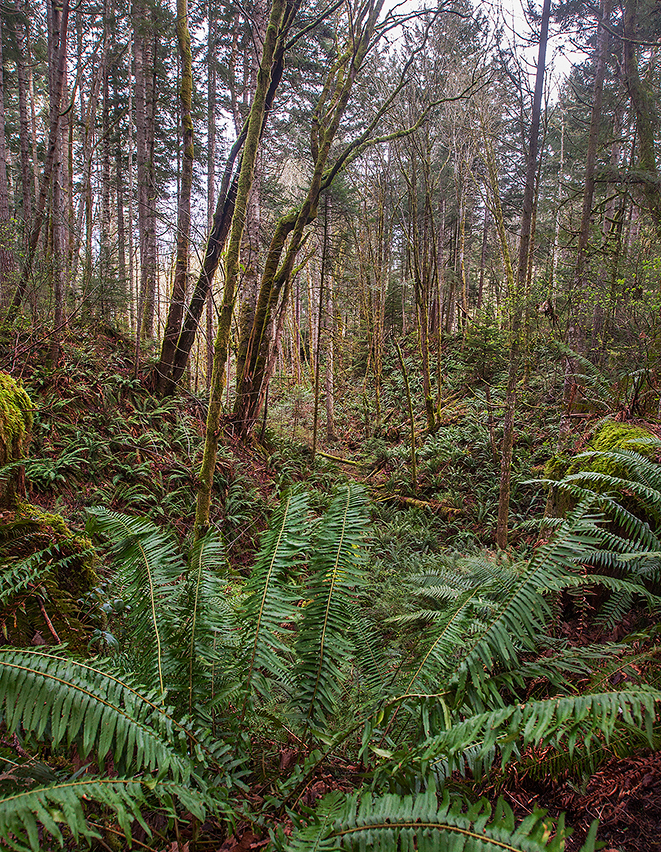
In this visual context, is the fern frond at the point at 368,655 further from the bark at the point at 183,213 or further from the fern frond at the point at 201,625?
the bark at the point at 183,213

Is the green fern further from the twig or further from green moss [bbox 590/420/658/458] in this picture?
green moss [bbox 590/420/658/458]

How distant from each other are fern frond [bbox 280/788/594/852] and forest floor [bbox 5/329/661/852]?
6.10 feet

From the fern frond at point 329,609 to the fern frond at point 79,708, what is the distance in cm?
53

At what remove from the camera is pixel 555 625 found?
247 cm

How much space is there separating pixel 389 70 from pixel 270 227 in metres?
4.96

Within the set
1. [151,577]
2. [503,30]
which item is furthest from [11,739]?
[503,30]

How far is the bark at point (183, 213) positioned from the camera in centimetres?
626

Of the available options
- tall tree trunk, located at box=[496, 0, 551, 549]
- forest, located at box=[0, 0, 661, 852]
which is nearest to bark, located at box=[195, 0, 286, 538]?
forest, located at box=[0, 0, 661, 852]

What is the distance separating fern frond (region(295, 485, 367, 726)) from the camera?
5.20ft

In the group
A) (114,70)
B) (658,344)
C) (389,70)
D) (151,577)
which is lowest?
(151,577)

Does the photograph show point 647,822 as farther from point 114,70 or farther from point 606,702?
point 114,70

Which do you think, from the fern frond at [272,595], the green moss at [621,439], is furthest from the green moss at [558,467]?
the fern frond at [272,595]

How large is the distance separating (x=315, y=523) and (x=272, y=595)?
0.51 meters

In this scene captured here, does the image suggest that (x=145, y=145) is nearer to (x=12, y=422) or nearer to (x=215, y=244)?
(x=215, y=244)
